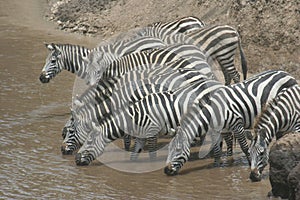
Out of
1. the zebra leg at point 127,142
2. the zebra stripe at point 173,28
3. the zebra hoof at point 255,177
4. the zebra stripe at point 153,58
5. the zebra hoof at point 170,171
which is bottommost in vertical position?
the zebra hoof at point 255,177

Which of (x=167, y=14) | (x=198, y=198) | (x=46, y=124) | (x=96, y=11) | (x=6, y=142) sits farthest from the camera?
(x=96, y=11)

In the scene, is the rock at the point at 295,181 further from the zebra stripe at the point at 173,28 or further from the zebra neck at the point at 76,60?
the zebra stripe at the point at 173,28

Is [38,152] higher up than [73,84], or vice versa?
[73,84]

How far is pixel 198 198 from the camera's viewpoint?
8477 millimetres

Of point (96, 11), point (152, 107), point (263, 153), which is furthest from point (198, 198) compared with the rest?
point (96, 11)

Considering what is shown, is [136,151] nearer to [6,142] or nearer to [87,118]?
[87,118]

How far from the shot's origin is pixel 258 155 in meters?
8.58

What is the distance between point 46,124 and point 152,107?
2.54m

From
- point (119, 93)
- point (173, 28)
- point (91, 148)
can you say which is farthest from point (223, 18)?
point (91, 148)

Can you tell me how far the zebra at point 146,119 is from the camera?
9.78 metres

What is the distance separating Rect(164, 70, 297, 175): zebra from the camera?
930cm

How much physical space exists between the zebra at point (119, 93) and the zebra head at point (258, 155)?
2.04 m

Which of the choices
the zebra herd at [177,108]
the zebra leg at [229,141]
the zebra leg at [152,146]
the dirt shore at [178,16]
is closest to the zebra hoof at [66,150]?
the zebra herd at [177,108]

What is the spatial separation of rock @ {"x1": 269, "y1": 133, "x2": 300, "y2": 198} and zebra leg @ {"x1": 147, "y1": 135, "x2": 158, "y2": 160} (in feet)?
7.25
